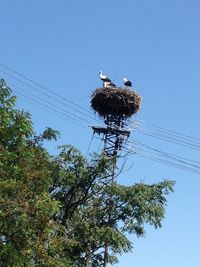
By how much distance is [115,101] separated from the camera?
2802cm

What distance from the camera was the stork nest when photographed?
27.8m

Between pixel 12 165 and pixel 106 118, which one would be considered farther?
pixel 106 118

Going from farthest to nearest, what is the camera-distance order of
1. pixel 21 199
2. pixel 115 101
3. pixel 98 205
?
1. pixel 115 101
2. pixel 98 205
3. pixel 21 199

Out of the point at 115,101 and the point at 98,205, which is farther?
the point at 115,101

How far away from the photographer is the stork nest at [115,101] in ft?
91.1

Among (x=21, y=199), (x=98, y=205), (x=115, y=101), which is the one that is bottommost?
(x=21, y=199)

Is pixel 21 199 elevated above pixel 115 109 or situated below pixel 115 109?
below

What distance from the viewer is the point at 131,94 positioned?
27953mm

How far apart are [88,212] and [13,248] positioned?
12131mm

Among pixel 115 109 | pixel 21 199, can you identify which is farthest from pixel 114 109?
pixel 21 199

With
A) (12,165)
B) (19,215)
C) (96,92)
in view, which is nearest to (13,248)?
(19,215)

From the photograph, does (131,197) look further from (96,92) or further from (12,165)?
(12,165)

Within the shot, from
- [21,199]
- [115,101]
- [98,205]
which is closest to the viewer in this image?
[21,199]

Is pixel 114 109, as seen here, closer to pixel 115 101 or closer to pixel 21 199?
pixel 115 101
